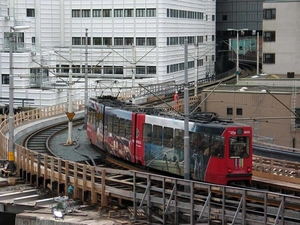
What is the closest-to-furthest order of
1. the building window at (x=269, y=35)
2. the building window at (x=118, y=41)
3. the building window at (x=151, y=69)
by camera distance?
the building window at (x=269, y=35) → the building window at (x=151, y=69) → the building window at (x=118, y=41)

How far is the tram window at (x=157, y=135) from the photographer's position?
29.8 meters

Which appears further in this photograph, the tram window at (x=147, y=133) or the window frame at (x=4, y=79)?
the window frame at (x=4, y=79)

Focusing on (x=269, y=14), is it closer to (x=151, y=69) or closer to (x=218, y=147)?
(x=151, y=69)

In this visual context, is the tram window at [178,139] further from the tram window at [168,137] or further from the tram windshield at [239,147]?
the tram windshield at [239,147]

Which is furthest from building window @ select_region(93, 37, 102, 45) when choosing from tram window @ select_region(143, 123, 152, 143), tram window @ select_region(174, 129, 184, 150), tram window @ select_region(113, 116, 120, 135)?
tram window @ select_region(174, 129, 184, 150)

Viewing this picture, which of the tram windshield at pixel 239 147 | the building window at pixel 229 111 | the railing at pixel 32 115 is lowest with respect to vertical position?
the railing at pixel 32 115

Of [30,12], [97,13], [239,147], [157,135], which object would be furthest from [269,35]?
[239,147]

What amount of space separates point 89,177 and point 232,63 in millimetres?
89000

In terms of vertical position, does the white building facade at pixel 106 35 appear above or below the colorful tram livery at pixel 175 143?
above

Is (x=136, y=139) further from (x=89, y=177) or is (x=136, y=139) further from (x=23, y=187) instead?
(x=23, y=187)

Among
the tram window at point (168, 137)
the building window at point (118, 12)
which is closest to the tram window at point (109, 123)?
the tram window at point (168, 137)

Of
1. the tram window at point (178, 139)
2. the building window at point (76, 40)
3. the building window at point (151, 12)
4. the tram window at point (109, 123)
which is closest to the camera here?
the tram window at point (178, 139)

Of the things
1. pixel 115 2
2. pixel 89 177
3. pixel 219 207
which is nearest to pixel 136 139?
pixel 89 177

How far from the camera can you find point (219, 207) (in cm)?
2336
